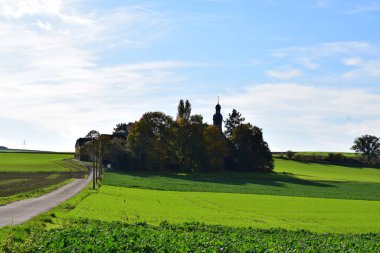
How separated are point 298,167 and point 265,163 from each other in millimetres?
25505

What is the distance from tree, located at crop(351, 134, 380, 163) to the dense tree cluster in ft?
217

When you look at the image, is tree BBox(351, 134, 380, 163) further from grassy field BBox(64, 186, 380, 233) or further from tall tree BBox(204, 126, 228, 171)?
grassy field BBox(64, 186, 380, 233)

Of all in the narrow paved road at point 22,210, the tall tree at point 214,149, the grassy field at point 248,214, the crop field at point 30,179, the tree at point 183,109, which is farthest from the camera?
the tree at point 183,109

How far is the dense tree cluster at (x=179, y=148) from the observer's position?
413 feet

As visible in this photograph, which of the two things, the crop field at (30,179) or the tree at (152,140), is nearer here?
the crop field at (30,179)

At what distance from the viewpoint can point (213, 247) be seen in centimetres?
2106

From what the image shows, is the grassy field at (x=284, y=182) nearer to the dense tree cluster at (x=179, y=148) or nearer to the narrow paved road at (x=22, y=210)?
the dense tree cluster at (x=179, y=148)

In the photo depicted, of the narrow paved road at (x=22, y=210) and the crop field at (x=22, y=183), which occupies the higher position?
the crop field at (x=22, y=183)

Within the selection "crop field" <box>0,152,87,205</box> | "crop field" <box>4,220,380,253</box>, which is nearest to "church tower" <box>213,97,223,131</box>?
"crop field" <box>0,152,87,205</box>

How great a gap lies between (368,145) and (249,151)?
7118cm

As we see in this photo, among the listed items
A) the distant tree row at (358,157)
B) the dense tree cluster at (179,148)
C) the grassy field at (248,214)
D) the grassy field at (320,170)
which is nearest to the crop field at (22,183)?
the grassy field at (248,214)

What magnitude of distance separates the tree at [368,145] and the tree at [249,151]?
212 feet

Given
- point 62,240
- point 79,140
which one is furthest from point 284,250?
point 79,140

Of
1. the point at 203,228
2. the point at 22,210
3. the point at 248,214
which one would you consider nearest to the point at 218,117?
the point at 248,214
